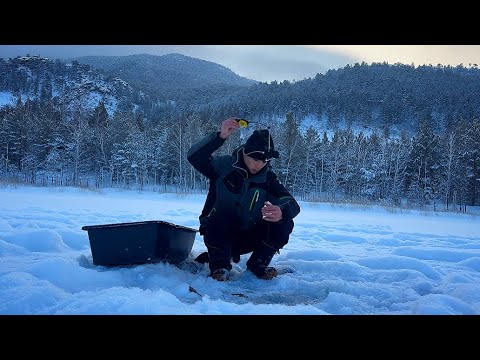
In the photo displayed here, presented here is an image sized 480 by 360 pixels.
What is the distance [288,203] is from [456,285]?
161cm

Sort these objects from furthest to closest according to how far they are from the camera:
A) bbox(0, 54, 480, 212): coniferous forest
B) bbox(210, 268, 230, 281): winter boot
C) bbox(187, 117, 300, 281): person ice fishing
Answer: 1. bbox(0, 54, 480, 212): coniferous forest
2. bbox(187, 117, 300, 281): person ice fishing
3. bbox(210, 268, 230, 281): winter boot

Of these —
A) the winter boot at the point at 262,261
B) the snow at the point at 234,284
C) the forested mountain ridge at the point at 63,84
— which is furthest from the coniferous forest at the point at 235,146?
the forested mountain ridge at the point at 63,84

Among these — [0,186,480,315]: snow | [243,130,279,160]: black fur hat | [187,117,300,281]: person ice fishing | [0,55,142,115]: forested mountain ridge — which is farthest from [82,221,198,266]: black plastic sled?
[0,55,142,115]: forested mountain ridge

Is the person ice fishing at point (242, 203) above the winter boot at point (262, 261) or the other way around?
above

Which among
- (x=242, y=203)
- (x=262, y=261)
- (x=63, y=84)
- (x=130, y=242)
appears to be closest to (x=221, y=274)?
(x=262, y=261)

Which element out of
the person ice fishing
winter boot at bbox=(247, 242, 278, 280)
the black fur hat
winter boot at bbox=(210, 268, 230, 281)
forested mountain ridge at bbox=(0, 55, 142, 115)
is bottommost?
winter boot at bbox=(210, 268, 230, 281)

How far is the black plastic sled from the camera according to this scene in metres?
3.25

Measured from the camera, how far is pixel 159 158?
52281mm

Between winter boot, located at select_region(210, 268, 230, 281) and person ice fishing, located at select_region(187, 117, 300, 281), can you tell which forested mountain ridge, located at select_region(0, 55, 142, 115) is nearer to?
person ice fishing, located at select_region(187, 117, 300, 281)

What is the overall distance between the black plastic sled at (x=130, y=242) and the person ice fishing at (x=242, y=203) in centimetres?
44

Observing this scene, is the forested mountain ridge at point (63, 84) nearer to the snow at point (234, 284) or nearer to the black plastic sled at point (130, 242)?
the snow at point (234, 284)

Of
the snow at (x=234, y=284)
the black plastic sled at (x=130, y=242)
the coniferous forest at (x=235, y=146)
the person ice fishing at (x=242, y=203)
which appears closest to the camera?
the snow at (x=234, y=284)

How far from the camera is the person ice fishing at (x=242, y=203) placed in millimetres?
3490

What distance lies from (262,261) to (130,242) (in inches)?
49.4
